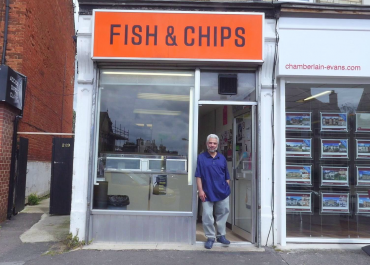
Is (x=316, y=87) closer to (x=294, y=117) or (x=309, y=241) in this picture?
(x=294, y=117)

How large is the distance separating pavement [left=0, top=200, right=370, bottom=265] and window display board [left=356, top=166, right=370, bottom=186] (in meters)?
1.12

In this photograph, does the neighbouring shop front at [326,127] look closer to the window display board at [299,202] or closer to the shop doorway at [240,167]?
the window display board at [299,202]

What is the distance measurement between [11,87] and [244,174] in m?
5.36

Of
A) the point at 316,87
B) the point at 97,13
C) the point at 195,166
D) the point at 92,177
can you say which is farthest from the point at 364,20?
the point at 92,177

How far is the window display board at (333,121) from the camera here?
596 cm

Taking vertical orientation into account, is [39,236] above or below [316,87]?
below

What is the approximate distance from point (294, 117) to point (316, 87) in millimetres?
684

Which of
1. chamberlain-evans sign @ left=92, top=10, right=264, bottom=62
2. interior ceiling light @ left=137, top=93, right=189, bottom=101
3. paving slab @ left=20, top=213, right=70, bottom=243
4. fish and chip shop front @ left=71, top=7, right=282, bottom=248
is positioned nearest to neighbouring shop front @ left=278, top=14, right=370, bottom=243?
fish and chip shop front @ left=71, top=7, right=282, bottom=248

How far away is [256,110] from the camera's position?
5.71 m

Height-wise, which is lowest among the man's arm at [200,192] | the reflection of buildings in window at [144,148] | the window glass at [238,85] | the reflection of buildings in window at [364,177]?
the man's arm at [200,192]

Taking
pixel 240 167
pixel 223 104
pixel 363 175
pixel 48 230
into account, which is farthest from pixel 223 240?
pixel 48 230

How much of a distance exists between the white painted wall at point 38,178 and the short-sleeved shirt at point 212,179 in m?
6.77

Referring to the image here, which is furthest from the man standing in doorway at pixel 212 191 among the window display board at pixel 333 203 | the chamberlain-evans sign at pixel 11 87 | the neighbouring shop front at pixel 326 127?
the chamberlain-evans sign at pixel 11 87

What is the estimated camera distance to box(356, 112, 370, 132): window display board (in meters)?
6.00
